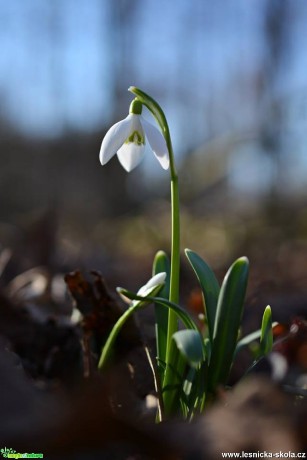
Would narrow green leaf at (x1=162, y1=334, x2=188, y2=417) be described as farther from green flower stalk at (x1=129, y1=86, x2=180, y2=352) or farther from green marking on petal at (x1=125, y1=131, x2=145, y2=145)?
green marking on petal at (x1=125, y1=131, x2=145, y2=145)

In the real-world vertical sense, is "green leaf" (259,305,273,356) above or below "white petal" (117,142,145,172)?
below

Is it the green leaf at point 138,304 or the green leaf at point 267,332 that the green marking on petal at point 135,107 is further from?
the green leaf at point 267,332

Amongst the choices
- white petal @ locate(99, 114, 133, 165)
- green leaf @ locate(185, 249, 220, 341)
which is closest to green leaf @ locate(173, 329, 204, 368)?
green leaf @ locate(185, 249, 220, 341)

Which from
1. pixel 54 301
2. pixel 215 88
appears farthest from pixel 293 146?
pixel 54 301

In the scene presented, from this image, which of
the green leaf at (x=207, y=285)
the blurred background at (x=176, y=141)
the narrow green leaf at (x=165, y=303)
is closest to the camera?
the narrow green leaf at (x=165, y=303)

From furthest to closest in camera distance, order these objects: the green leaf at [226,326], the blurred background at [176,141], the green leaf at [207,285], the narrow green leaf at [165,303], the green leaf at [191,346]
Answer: the blurred background at [176,141] → the green leaf at [207,285] → the green leaf at [226,326] → the narrow green leaf at [165,303] → the green leaf at [191,346]

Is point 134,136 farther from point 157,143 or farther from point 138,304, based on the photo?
point 138,304

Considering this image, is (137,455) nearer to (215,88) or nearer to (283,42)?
(283,42)

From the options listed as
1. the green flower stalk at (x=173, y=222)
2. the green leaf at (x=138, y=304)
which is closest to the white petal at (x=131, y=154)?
the green flower stalk at (x=173, y=222)
